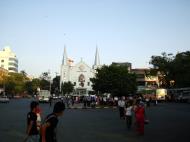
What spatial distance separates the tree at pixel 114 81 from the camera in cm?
6744

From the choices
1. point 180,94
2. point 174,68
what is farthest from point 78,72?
point 180,94

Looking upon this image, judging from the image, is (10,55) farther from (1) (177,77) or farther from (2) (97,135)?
(2) (97,135)

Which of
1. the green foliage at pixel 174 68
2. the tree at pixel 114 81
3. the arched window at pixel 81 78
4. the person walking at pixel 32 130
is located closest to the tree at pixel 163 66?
the green foliage at pixel 174 68

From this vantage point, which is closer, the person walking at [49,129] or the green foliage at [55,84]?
the person walking at [49,129]

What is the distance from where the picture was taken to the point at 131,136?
15961mm

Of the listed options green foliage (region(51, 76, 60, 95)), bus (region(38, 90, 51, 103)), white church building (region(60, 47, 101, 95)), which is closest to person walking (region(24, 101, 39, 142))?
bus (region(38, 90, 51, 103))

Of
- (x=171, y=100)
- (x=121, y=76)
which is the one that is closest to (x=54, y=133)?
(x=121, y=76)

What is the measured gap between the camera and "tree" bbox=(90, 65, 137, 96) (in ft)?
221

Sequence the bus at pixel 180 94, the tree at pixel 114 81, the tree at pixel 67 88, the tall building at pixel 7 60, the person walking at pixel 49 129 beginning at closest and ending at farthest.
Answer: the person walking at pixel 49 129, the tree at pixel 114 81, the bus at pixel 180 94, the tree at pixel 67 88, the tall building at pixel 7 60

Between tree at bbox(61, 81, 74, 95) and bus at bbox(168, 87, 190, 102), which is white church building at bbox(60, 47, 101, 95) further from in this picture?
bus at bbox(168, 87, 190, 102)

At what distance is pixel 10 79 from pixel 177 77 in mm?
64700

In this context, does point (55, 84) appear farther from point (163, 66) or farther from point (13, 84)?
point (163, 66)

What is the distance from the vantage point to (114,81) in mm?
67312

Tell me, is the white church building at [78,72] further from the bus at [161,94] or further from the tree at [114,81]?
the tree at [114,81]
